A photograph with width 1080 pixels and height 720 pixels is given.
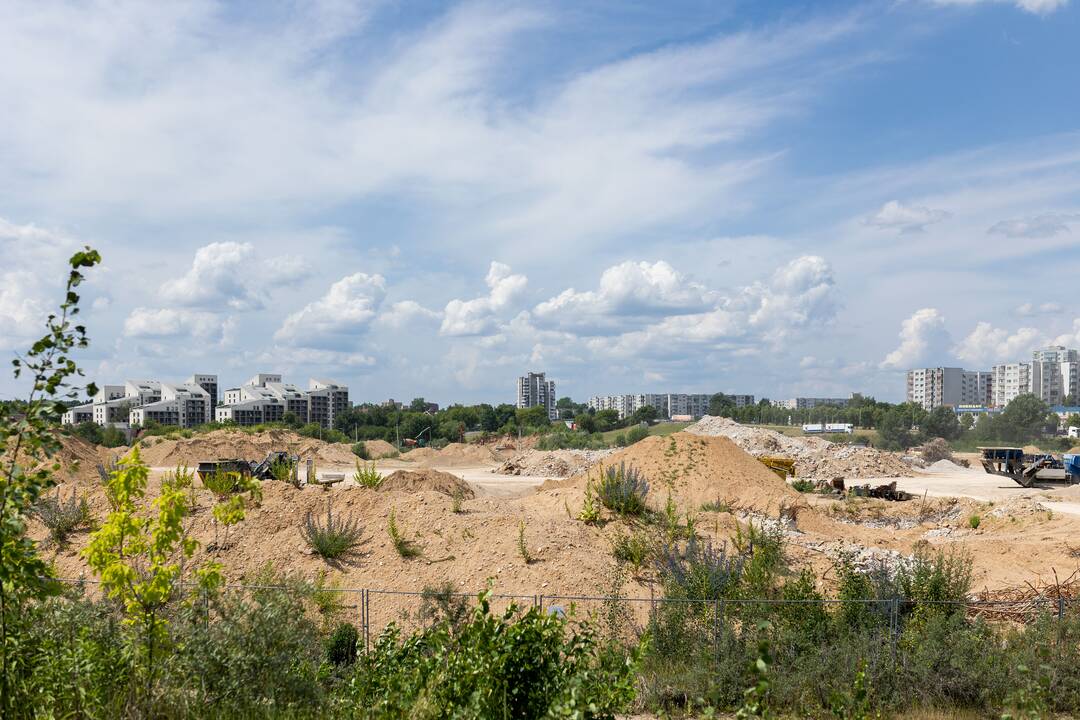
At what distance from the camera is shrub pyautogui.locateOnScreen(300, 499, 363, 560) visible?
15.2 meters

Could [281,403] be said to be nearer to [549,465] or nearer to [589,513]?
[549,465]

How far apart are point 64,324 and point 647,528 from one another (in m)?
12.9

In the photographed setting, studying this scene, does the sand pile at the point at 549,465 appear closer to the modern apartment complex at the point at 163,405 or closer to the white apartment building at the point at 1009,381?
the modern apartment complex at the point at 163,405

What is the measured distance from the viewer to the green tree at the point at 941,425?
9350cm

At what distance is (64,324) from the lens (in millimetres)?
4746

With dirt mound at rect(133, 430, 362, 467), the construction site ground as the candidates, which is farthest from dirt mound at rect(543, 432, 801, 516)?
dirt mound at rect(133, 430, 362, 467)

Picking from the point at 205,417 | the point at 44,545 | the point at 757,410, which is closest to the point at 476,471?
the point at 44,545

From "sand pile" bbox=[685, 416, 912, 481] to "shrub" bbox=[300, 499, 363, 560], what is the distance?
91.8 feet

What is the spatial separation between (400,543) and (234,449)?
1376 inches

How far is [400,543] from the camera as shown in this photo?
1535 cm

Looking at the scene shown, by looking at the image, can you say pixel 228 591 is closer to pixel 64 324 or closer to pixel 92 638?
pixel 92 638

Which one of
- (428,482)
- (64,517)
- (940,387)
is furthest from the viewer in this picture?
(940,387)

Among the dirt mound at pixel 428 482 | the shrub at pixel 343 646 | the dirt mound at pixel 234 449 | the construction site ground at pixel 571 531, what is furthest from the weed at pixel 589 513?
the dirt mound at pixel 234 449

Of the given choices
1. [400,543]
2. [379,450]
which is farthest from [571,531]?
[379,450]
